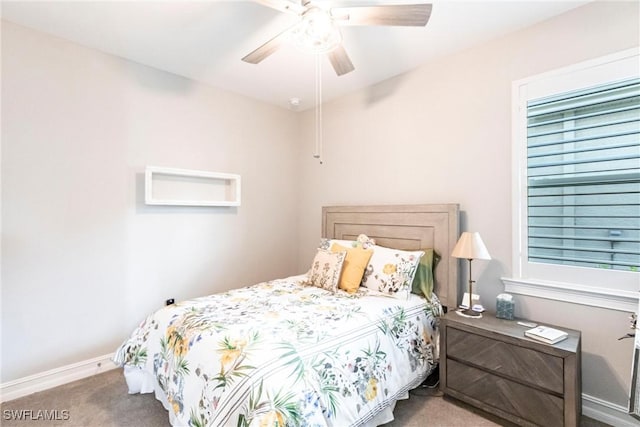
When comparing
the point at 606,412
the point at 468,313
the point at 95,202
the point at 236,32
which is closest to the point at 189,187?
the point at 95,202

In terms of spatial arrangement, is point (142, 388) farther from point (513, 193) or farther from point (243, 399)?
point (513, 193)

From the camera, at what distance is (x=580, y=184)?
207 cm

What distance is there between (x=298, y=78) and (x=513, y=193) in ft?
7.41

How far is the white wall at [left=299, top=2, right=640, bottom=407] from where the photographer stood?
1973 millimetres

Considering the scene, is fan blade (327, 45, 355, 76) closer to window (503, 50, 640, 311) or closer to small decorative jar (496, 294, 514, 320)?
window (503, 50, 640, 311)

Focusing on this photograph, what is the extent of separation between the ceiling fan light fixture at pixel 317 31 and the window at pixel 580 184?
4.91ft

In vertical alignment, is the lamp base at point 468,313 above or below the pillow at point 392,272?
below

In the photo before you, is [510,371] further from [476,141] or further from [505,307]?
[476,141]

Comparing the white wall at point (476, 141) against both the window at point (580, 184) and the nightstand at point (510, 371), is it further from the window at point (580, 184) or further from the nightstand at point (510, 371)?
the nightstand at point (510, 371)

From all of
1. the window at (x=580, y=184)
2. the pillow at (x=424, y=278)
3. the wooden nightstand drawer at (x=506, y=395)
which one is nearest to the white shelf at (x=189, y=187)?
the pillow at (x=424, y=278)

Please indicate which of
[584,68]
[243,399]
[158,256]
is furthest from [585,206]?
[158,256]

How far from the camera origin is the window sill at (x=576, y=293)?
6.12 ft

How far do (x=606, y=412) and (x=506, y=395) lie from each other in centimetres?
70

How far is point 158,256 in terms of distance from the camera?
296 centimetres
